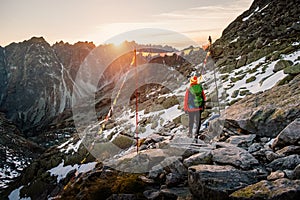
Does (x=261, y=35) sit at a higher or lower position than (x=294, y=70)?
higher

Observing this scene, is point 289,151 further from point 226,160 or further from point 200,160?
point 200,160

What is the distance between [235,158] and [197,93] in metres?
4.83

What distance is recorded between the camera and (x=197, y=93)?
1368 cm

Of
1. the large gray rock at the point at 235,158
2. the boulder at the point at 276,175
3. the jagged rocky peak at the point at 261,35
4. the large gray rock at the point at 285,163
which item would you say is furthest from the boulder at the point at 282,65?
the boulder at the point at 276,175

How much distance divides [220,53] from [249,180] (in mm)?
39324

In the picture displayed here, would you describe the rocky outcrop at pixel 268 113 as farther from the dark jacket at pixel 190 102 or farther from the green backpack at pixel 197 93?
the green backpack at pixel 197 93

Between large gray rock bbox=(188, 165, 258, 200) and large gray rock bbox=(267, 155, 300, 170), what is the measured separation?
0.83 m

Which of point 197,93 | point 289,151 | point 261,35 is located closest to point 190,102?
point 197,93

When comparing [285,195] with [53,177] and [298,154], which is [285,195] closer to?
[298,154]

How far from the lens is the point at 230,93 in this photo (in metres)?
26.2

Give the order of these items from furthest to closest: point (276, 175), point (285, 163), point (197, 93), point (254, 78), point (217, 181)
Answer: point (254, 78) → point (197, 93) → point (285, 163) → point (217, 181) → point (276, 175)

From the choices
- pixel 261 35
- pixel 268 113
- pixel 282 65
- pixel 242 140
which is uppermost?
pixel 261 35

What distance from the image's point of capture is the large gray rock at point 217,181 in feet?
25.7

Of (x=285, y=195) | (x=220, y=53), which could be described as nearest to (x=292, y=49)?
(x=220, y=53)
